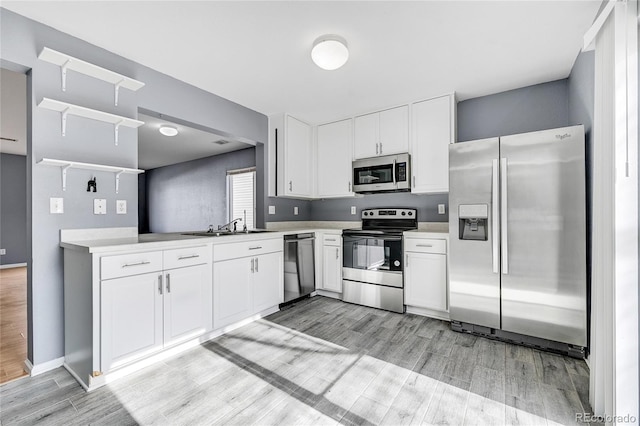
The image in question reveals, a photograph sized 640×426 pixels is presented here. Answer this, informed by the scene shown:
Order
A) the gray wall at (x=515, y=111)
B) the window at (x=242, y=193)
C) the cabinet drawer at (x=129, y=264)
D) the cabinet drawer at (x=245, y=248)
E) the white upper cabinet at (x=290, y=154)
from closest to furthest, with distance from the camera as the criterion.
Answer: the cabinet drawer at (x=129, y=264), the cabinet drawer at (x=245, y=248), the gray wall at (x=515, y=111), the white upper cabinet at (x=290, y=154), the window at (x=242, y=193)

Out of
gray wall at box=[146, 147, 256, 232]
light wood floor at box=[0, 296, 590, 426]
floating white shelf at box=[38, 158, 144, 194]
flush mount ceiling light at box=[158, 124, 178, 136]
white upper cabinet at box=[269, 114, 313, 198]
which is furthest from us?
gray wall at box=[146, 147, 256, 232]

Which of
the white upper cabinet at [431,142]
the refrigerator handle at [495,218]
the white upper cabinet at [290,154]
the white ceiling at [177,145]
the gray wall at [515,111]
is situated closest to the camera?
the refrigerator handle at [495,218]

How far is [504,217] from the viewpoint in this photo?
2.45 metres

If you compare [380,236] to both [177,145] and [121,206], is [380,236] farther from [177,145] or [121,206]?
[177,145]

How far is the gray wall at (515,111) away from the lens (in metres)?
2.89

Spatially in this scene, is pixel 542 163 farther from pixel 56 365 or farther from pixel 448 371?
pixel 56 365

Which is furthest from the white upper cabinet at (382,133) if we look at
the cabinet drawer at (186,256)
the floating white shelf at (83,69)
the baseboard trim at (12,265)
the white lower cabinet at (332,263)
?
the baseboard trim at (12,265)

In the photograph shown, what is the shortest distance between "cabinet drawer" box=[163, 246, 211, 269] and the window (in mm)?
3160

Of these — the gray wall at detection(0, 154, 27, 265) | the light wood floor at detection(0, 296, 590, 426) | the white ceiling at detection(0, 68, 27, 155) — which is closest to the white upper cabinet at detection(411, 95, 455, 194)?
the light wood floor at detection(0, 296, 590, 426)

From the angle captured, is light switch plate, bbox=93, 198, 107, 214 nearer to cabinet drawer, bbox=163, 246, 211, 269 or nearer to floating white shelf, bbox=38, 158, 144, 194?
floating white shelf, bbox=38, 158, 144, 194

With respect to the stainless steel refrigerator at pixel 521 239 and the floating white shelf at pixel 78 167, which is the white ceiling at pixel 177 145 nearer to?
the floating white shelf at pixel 78 167

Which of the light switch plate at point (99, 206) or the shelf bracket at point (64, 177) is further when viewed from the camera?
the light switch plate at point (99, 206)

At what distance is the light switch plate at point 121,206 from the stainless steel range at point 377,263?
7.45 feet

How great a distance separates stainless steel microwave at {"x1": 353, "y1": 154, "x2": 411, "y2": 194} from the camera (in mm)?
3414
